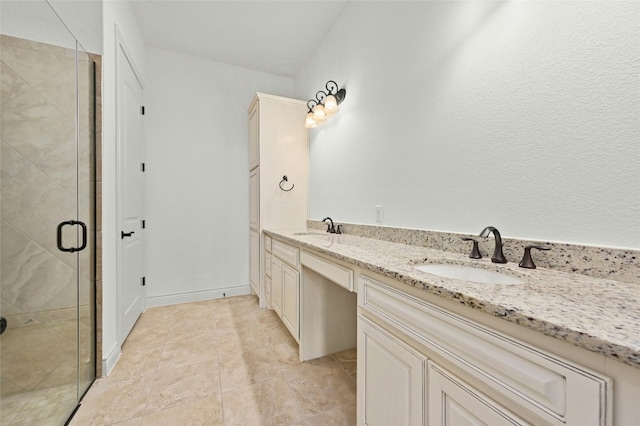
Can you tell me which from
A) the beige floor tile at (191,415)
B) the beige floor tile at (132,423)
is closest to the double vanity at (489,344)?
the beige floor tile at (191,415)

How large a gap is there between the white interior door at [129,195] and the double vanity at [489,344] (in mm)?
1750

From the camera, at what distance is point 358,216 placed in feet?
6.64

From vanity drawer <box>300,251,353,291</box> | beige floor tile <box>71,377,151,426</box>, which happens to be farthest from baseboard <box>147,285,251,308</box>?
vanity drawer <box>300,251,353,291</box>

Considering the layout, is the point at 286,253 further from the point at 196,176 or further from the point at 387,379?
the point at 196,176

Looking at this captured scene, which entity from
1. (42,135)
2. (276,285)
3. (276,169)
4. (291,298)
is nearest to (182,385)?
(291,298)

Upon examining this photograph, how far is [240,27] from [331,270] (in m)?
2.51

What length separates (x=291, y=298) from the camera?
1.88 meters

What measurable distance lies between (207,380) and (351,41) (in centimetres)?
267

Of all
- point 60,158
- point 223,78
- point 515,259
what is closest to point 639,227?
point 515,259

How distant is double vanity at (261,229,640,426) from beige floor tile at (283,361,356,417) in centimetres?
42

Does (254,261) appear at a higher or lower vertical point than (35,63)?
lower

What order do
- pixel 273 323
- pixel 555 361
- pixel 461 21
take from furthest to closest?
pixel 273 323 < pixel 461 21 < pixel 555 361

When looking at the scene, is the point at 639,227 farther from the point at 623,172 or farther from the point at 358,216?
the point at 358,216

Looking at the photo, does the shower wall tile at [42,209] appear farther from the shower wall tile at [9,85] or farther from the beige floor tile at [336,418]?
the beige floor tile at [336,418]
